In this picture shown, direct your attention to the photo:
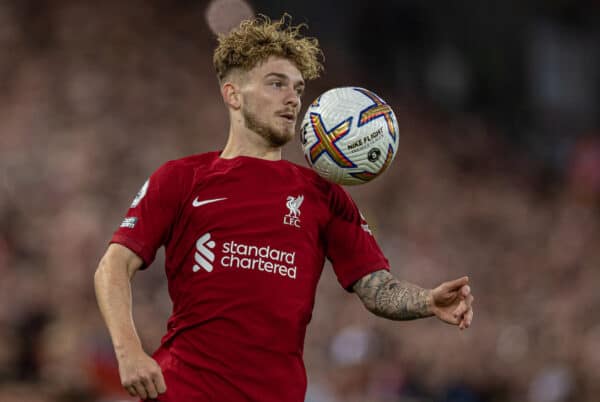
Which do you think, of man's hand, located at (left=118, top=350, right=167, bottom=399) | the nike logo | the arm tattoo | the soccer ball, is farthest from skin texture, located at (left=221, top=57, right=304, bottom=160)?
man's hand, located at (left=118, top=350, right=167, bottom=399)

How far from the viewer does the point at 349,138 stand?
4246 mm

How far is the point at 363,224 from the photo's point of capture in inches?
178

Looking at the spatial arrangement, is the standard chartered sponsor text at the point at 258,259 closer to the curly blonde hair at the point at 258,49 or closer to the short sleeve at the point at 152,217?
the short sleeve at the point at 152,217

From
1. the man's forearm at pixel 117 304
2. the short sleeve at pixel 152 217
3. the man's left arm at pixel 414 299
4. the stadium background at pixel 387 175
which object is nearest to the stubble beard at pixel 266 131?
the short sleeve at pixel 152 217

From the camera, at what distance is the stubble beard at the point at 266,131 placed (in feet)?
14.4

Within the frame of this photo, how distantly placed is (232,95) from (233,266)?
34.8 inches

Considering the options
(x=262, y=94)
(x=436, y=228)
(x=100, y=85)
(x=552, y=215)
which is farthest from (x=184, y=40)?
(x=262, y=94)

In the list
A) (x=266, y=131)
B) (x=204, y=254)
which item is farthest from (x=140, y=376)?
(x=266, y=131)

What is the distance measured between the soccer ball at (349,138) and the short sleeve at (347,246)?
156mm

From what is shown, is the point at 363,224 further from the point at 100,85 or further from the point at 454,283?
the point at 100,85

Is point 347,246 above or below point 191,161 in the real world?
below

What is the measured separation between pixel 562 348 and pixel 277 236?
286 inches

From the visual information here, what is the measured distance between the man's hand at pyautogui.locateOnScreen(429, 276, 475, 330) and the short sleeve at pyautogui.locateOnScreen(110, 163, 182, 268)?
3.86 ft

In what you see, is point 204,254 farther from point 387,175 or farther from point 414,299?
point 387,175
